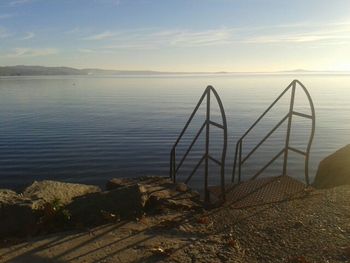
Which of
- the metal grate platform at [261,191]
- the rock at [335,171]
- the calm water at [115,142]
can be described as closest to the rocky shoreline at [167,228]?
the metal grate platform at [261,191]

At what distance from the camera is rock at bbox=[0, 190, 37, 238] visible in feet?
27.5

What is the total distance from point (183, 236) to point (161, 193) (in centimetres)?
255

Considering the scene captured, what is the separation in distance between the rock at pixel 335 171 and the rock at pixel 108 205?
7401 millimetres

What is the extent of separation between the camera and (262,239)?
7.78 metres

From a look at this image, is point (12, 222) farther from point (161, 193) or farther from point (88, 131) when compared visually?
point (88, 131)

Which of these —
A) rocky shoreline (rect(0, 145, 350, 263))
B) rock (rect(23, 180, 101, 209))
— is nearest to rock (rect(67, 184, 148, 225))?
rocky shoreline (rect(0, 145, 350, 263))

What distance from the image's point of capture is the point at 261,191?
10977 mm

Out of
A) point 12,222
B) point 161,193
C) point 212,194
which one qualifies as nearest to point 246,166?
point 212,194

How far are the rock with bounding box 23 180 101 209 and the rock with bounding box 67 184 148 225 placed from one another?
78 cm

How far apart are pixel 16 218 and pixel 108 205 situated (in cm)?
184

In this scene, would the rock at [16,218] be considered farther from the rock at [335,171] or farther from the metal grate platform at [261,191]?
the rock at [335,171]

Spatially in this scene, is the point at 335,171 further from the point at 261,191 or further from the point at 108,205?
the point at 108,205

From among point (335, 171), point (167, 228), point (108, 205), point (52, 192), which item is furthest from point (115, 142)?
point (167, 228)

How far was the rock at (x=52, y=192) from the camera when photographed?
9.60m
